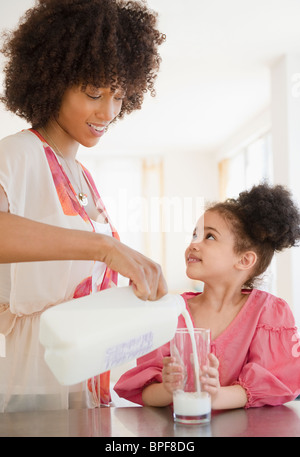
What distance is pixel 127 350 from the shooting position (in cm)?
89

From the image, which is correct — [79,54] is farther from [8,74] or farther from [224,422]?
[224,422]

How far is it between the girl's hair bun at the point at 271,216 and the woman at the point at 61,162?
0.43 meters

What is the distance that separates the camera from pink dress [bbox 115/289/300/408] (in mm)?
1220

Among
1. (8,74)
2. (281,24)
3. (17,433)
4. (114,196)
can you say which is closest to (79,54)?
(8,74)

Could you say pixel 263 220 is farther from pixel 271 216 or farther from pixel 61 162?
pixel 61 162

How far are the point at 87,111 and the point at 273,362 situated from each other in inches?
27.8

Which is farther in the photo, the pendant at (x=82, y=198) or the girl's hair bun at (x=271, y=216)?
the girl's hair bun at (x=271, y=216)

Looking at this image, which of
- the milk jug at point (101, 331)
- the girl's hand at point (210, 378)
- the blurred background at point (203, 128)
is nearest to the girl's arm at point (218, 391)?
the girl's hand at point (210, 378)

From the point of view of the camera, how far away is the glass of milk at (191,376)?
3.20 ft

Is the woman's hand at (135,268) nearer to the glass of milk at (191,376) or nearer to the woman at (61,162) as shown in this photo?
the woman at (61,162)

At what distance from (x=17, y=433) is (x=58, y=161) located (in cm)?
57

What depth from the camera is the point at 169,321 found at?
0.94 m

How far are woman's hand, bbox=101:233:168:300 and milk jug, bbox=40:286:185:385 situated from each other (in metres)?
0.03

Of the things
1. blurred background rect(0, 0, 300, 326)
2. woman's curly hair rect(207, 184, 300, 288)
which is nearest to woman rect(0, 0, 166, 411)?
woman's curly hair rect(207, 184, 300, 288)
